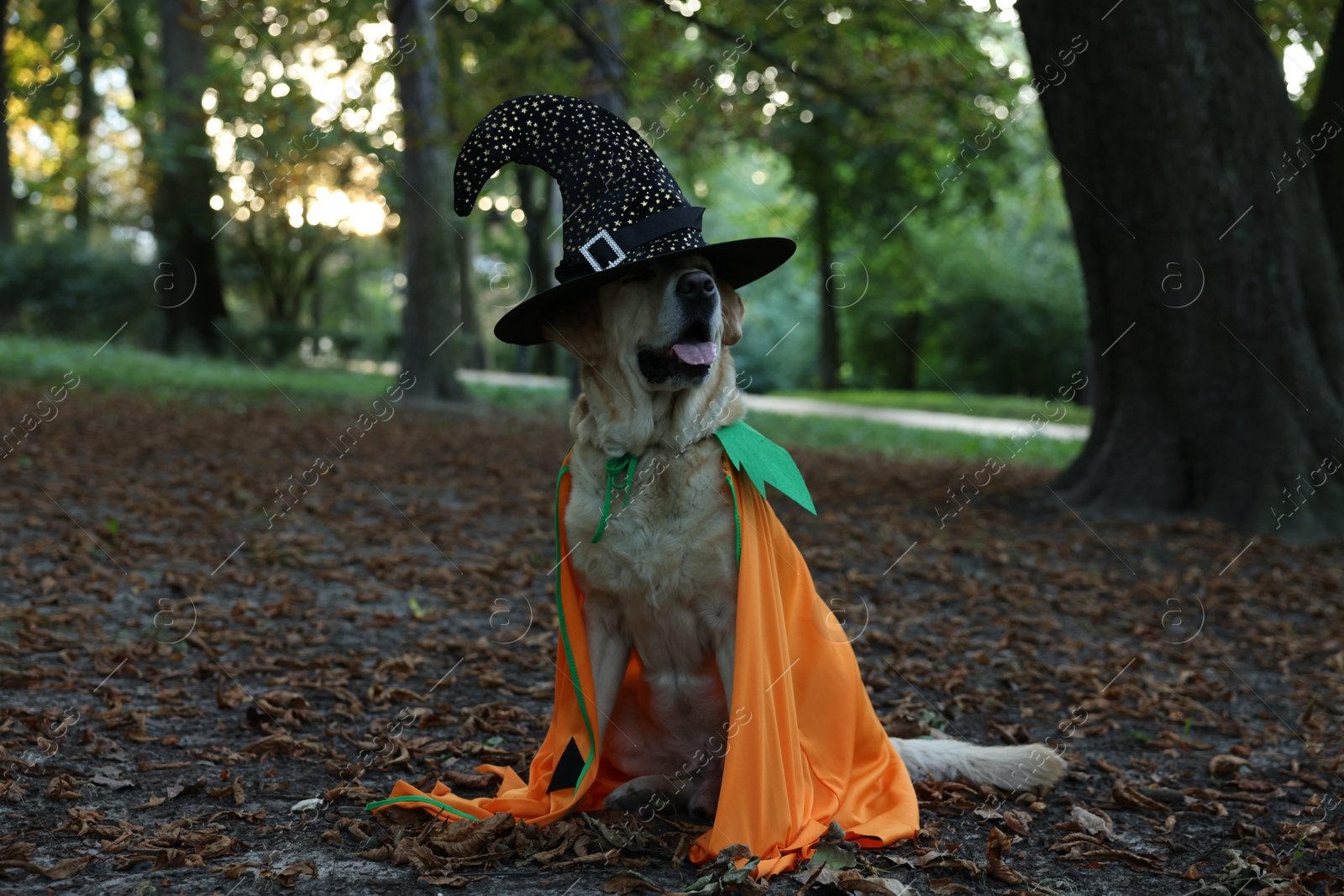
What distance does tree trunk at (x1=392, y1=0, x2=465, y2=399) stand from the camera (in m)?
14.1

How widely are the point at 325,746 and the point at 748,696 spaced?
1.76m

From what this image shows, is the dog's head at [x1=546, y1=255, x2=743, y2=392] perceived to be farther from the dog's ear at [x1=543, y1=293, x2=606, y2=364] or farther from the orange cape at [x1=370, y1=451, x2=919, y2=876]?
the orange cape at [x1=370, y1=451, x2=919, y2=876]

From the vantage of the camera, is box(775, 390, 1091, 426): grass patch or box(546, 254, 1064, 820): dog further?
box(775, 390, 1091, 426): grass patch

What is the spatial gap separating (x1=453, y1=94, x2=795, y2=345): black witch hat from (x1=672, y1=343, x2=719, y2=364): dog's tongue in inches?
10.6

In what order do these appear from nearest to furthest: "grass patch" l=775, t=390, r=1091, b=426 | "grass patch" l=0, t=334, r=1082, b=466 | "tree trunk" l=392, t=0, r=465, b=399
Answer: "tree trunk" l=392, t=0, r=465, b=399
"grass patch" l=0, t=334, r=1082, b=466
"grass patch" l=775, t=390, r=1091, b=426

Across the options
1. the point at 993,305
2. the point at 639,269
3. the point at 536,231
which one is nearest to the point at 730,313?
the point at 639,269

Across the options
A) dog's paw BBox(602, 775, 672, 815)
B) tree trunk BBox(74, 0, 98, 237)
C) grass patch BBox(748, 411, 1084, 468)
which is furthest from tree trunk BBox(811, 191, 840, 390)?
dog's paw BBox(602, 775, 672, 815)

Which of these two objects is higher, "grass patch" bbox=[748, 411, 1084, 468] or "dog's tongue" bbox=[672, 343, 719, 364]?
"dog's tongue" bbox=[672, 343, 719, 364]

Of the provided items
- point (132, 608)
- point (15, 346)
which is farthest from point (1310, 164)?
point (15, 346)

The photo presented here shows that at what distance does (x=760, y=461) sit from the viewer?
3.19 metres

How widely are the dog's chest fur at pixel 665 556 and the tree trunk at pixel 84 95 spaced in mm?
22540

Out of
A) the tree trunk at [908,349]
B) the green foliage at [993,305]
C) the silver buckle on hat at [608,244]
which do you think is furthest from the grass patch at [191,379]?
the tree trunk at [908,349]

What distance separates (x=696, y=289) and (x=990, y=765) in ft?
6.33

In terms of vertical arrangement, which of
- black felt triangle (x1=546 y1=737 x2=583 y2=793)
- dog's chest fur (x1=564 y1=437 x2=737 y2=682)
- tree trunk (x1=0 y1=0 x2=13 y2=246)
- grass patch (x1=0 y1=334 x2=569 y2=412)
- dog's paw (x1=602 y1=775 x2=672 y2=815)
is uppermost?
tree trunk (x1=0 y1=0 x2=13 y2=246)
